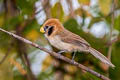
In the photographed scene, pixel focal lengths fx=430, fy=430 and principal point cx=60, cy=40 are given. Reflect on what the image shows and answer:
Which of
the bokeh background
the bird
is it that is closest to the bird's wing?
the bird

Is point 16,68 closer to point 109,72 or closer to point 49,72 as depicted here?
point 49,72

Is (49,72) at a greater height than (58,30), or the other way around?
(58,30)

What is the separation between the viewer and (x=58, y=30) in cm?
246

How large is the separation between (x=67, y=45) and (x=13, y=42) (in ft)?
1.90

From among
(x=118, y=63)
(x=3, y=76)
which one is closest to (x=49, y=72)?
(x=3, y=76)

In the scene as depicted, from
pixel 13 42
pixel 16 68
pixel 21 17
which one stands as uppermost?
pixel 21 17

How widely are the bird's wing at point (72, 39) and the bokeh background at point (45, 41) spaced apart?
205mm

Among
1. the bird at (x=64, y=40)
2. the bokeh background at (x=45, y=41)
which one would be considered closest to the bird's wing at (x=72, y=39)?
the bird at (x=64, y=40)

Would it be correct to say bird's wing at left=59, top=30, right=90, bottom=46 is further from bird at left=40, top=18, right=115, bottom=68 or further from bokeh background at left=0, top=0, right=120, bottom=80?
bokeh background at left=0, top=0, right=120, bottom=80

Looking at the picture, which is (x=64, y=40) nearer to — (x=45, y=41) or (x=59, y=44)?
(x=59, y=44)

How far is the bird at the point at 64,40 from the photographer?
225 centimetres

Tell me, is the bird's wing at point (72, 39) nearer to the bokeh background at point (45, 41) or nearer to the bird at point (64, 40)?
the bird at point (64, 40)

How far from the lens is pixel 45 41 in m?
2.93

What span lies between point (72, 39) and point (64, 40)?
0.06 metres
